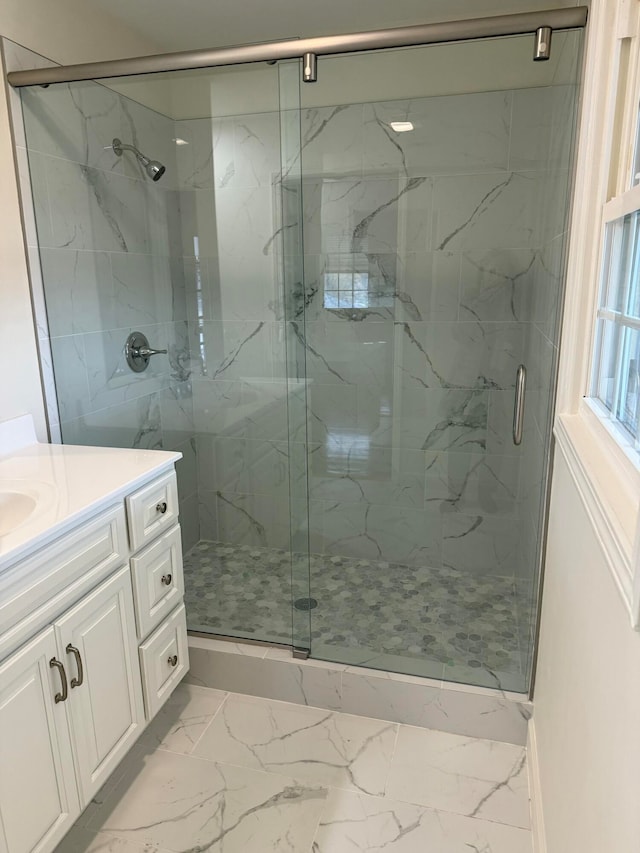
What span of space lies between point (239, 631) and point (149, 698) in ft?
1.70

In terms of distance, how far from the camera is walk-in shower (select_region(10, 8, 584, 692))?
2.19 metres

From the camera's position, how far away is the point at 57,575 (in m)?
1.37

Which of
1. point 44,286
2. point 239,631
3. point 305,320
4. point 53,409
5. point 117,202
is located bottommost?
Answer: point 239,631

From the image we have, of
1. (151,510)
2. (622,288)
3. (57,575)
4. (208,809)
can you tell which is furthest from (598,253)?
(208,809)

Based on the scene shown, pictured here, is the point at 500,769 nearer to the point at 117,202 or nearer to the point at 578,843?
the point at 578,843

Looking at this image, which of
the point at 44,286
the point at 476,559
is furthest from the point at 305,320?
the point at 476,559

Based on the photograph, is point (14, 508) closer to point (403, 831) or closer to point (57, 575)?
point (57, 575)

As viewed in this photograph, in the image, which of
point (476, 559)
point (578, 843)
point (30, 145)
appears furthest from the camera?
point (476, 559)

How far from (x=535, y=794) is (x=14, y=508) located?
5.25ft

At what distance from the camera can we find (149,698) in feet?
5.87

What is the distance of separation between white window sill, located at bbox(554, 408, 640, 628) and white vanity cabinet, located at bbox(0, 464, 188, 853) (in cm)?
112

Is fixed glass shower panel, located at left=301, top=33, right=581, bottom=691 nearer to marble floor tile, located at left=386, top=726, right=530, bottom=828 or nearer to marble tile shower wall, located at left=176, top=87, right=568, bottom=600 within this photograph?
marble tile shower wall, located at left=176, top=87, right=568, bottom=600

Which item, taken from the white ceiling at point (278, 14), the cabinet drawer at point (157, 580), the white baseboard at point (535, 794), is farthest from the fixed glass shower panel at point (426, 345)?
the cabinet drawer at point (157, 580)

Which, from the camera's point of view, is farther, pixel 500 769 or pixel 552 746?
pixel 500 769
